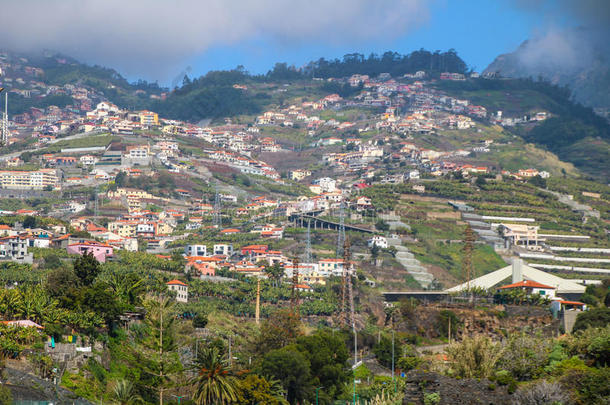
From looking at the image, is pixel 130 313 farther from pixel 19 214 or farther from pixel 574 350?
pixel 19 214

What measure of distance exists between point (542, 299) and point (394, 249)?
3501 centimetres

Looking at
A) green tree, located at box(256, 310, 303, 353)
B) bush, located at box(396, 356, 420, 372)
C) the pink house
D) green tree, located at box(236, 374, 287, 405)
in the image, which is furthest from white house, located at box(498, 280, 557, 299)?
the pink house

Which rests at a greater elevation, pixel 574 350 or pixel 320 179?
pixel 320 179

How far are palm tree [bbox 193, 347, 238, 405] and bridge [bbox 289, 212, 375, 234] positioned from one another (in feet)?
258

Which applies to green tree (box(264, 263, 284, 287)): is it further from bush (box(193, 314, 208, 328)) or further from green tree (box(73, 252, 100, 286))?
green tree (box(73, 252, 100, 286))

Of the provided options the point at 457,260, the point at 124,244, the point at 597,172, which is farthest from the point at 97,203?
the point at 597,172

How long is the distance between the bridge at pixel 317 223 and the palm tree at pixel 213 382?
7868cm

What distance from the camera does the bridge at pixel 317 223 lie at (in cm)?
12212

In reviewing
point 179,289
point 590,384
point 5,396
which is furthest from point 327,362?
point 179,289

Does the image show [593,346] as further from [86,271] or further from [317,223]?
[317,223]

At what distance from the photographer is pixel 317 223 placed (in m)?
130

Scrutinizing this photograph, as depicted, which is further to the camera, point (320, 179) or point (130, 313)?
point (320, 179)

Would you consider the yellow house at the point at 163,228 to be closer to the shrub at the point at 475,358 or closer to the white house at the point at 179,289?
the white house at the point at 179,289

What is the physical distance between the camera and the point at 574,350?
48156mm
